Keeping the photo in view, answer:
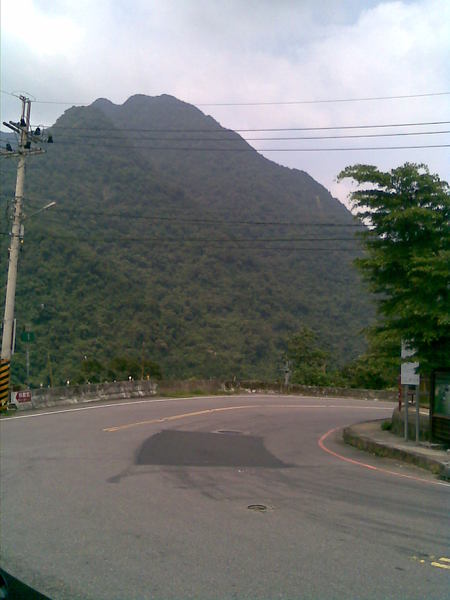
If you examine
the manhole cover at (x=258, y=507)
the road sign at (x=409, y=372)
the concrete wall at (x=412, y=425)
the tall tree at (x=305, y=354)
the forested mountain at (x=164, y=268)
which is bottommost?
the manhole cover at (x=258, y=507)

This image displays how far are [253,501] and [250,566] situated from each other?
3.10 meters

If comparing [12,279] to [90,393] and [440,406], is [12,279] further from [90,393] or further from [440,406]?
[440,406]

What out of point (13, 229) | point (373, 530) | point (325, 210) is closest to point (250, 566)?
point (373, 530)

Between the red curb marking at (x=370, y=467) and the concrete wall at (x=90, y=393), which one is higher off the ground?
the concrete wall at (x=90, y=393)

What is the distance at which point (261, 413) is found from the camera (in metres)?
25.8

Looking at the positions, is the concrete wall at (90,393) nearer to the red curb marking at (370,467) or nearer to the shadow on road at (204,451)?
the shadow on road at (204,451)

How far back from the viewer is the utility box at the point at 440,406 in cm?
1456

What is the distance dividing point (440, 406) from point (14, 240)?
1794 centimetres

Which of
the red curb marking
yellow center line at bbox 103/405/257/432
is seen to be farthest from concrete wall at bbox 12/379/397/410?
the red curb marking

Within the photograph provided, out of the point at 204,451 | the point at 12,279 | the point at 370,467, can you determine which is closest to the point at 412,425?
the point at 370,467

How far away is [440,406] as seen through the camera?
1484 centimetres

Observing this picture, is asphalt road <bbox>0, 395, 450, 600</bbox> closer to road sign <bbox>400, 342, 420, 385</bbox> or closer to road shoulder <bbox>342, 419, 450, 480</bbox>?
road shoulder <bbox>342, 419, 450, 480</bbox>

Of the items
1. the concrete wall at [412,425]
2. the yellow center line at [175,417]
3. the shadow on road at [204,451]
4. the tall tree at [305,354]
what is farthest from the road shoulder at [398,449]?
the tall tree at [305,354]

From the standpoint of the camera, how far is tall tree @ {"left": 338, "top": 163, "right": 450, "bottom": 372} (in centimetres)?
1425
